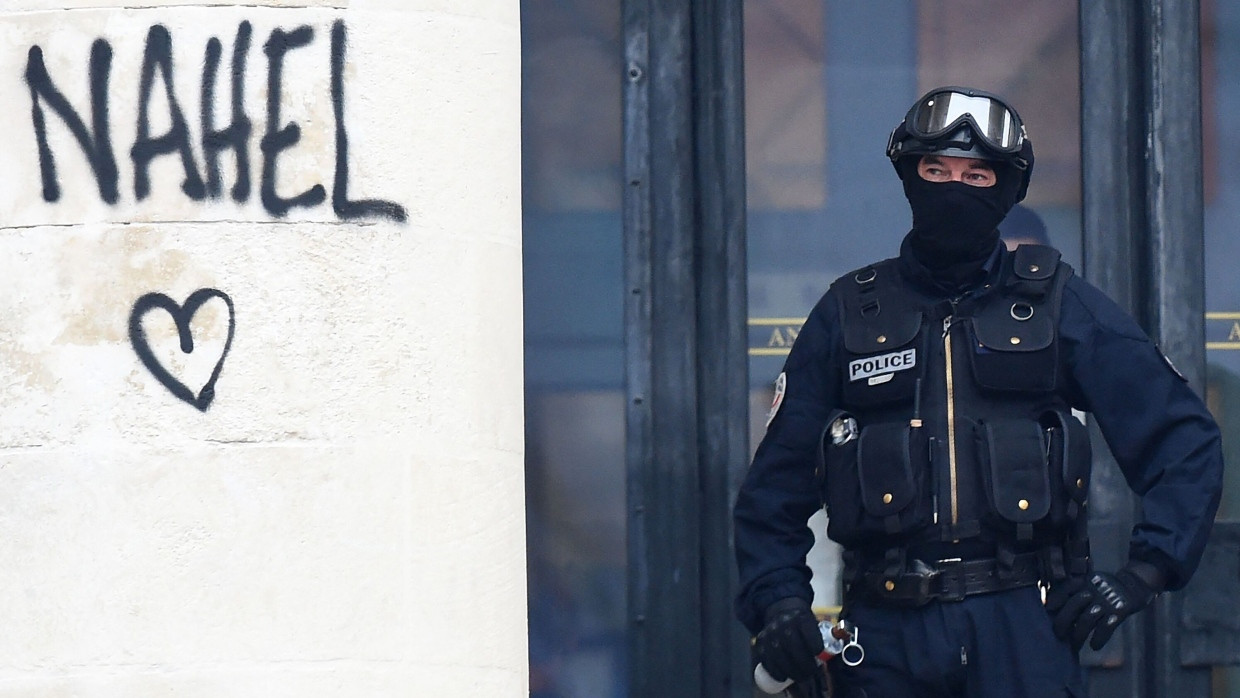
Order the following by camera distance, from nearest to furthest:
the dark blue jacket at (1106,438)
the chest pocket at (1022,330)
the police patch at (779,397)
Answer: the dark blue jacket at (1106,438) < the chest pocket at (1022,330) < the police patch at (779,397)

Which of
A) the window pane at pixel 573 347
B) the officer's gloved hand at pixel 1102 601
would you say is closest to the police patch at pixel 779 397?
the officer's gloved hand at pixel 1102 601

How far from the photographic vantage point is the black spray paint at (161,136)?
4.98m

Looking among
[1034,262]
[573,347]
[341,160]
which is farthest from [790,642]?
[573,347]

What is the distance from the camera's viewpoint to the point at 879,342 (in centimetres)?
529

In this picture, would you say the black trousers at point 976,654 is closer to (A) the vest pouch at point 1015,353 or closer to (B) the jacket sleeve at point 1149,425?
(B) the jacket sleeve at point 1149,425

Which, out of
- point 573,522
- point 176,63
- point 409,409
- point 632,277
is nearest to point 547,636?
point 573,522

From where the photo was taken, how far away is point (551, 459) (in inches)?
253

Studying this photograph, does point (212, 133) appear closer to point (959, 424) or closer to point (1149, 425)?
point (959, 424)

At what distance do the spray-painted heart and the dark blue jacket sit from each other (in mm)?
1320

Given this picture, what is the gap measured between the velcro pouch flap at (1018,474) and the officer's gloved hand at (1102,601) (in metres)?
0.19

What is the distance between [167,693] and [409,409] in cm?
80

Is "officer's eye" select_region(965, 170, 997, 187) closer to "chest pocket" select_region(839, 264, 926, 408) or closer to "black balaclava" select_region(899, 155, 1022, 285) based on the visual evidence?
"black balaclava" select_region(899, 155, 1022, 285)

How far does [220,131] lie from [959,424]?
179 centimetres

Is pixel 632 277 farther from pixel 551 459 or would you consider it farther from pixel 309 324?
pixel 309 324
